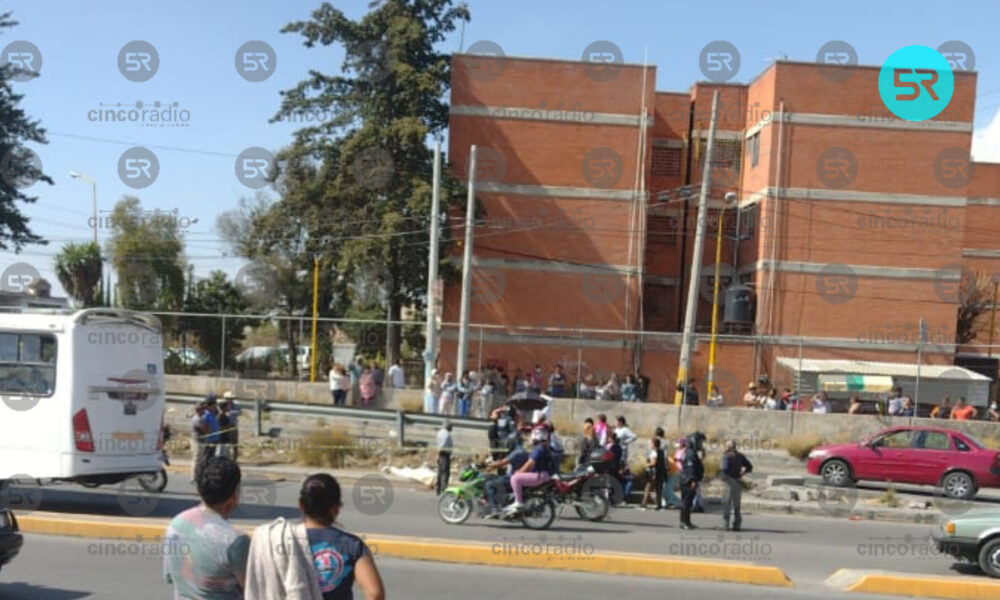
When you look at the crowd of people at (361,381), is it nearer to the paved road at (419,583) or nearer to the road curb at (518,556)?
the road curb at (518,556)

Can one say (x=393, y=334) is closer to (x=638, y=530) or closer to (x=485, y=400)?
(x=485, y=400)

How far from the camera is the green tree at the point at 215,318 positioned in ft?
99.7

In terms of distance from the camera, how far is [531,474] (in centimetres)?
1352

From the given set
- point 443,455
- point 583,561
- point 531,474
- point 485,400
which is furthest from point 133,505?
point 485,400

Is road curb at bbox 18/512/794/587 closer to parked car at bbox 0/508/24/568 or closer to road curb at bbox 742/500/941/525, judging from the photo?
parked car at bbox 0/508/24/568

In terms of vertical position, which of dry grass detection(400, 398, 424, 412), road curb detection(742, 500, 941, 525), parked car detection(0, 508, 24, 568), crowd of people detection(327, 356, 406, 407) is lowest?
dry grass detection(400, 398, 424, 412)

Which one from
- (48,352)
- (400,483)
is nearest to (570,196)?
(400,483)

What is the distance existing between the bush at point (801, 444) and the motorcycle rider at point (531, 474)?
1198 cm

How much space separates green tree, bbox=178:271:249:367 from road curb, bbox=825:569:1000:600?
24023 millimetres

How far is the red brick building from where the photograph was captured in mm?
36969

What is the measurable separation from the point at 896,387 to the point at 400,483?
19.0 metres

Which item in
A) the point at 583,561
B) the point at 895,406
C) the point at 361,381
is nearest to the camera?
the point at 583,561

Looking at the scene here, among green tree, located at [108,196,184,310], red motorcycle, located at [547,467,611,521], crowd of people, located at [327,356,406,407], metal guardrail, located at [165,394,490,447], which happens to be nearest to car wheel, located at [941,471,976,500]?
red motorcycle, located at [547,467,611,521]

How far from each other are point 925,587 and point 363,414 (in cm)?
1335
